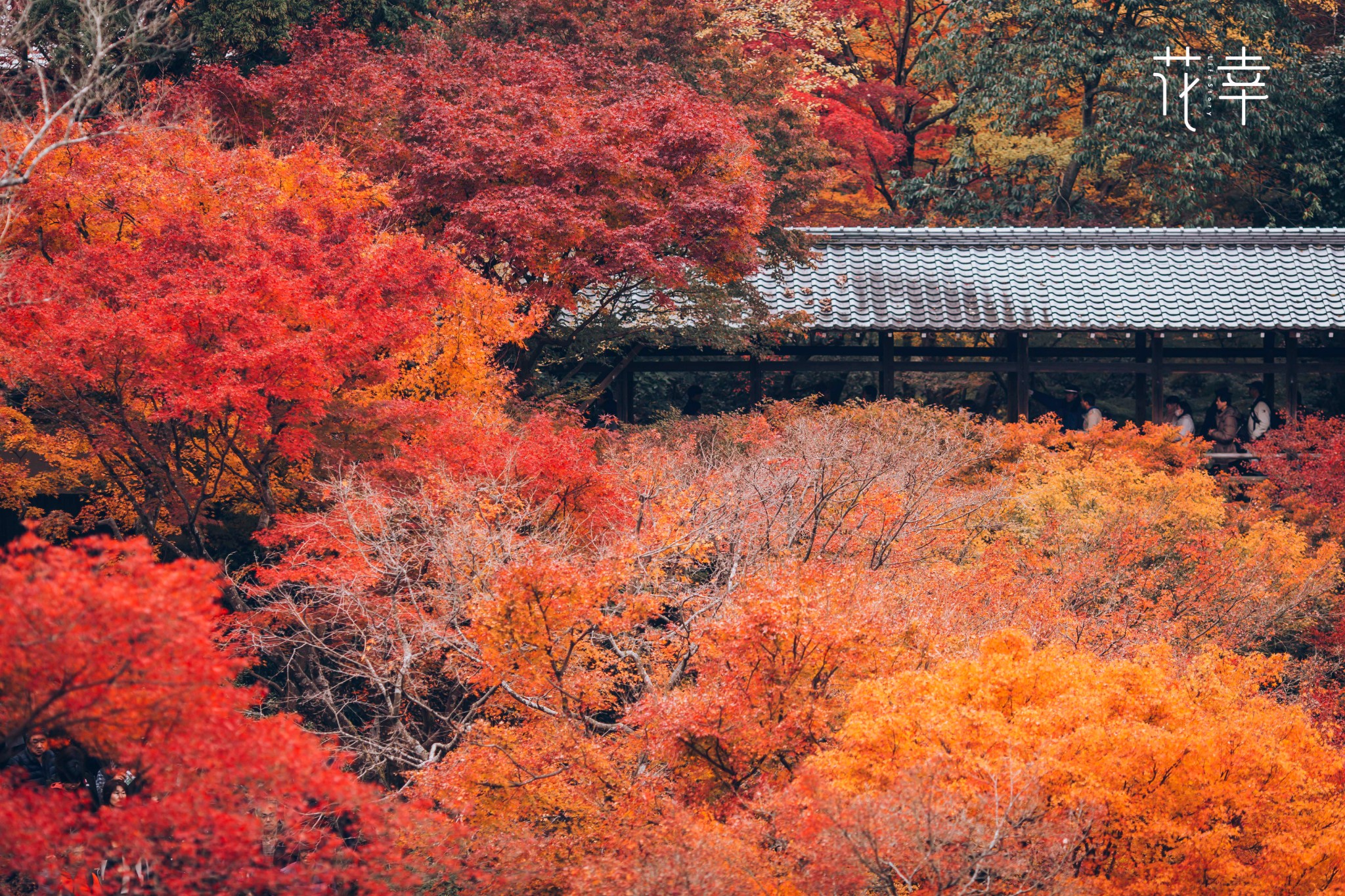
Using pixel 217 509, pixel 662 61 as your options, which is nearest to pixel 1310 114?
pixel 662 61

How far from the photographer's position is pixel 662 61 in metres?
18.9

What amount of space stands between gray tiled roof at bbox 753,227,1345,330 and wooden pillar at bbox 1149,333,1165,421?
1.71ft

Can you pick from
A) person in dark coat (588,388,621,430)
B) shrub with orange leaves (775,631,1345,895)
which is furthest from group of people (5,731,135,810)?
person in dark coat (588,388,621,430)

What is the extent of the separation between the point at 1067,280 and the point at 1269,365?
11.3ft

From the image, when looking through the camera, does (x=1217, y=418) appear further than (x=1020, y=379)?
Yes

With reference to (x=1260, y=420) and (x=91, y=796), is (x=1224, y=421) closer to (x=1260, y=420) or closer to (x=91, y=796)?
(x=1260, y=420)

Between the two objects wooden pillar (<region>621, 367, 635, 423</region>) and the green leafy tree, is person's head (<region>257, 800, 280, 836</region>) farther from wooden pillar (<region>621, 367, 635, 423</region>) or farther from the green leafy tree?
the green leafy tree

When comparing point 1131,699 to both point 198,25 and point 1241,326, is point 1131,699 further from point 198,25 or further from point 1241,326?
point 198,25

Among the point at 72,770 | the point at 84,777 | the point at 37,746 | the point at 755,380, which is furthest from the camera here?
the point at 755,380

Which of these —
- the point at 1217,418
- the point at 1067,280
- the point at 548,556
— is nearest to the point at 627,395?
the point at 1067,280

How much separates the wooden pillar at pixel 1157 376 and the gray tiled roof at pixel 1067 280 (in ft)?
1.71

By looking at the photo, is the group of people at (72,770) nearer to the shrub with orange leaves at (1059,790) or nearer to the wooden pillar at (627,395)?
the shrub with orange leaves at (1059,790)

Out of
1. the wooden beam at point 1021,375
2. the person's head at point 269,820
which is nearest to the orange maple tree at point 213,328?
the person's head at point 269,820

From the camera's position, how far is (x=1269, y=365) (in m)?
19.7
